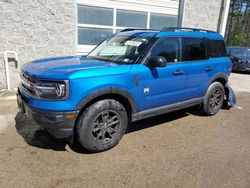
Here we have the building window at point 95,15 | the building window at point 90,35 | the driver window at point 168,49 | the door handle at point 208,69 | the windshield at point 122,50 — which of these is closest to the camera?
the windshield at point 122,50

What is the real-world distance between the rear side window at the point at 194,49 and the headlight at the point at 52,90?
8.13 ft

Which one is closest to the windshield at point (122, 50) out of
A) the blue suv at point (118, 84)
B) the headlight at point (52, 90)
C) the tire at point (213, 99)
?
the blue suv at point (118, 84)

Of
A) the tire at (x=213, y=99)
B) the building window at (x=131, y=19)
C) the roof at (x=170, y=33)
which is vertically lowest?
the tire at (x=213, y=99)

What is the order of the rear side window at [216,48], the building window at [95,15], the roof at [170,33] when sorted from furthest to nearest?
the building window at [95,15], the rear side window at [216,48], the roof at [170,33]

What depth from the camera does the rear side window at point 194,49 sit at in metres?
4.47

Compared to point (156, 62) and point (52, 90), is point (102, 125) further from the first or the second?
point (156, 62)

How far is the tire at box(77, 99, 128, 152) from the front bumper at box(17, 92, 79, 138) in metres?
0.16

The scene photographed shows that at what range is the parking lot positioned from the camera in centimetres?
289

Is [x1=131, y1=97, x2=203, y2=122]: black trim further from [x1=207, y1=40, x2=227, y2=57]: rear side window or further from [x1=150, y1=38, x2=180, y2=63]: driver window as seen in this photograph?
[x1=207, y1=40, x2=227, y2=57]: rear side window

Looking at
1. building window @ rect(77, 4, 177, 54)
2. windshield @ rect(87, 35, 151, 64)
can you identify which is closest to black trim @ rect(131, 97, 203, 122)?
windshield @ rect(87, 35, 151, 64)

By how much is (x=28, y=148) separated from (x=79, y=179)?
1.16 meters

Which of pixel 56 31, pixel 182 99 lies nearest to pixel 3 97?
pixel 56 31

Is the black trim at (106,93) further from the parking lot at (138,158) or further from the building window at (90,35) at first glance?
the building window at (90,35)

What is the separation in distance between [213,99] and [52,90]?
3.84 metres
